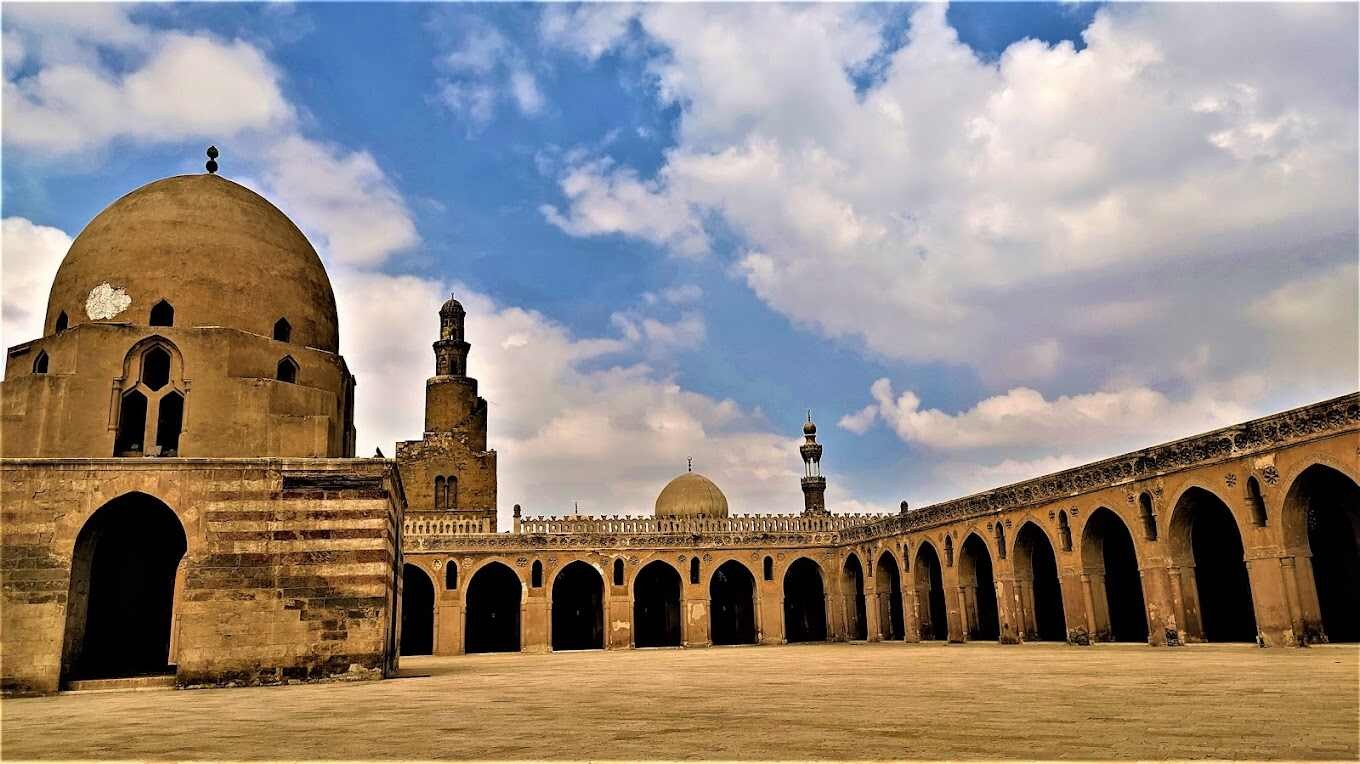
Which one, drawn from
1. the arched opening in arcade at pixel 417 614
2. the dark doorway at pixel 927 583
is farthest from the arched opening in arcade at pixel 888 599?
the arched opening in arcade at pixel 417 614

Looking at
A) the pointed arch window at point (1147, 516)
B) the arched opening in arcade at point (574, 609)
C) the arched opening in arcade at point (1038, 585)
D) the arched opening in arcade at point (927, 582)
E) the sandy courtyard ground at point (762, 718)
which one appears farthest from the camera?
the arched opening in arcade at point (574, 609)

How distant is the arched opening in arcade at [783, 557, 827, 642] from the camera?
38.7 metres

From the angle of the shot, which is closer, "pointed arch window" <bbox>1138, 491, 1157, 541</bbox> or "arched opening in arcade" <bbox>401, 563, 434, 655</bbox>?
"pointed arch window" <bbox>1138, 491, 1157, 541</bbox>

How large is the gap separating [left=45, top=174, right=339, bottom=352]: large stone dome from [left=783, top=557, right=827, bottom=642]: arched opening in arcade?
→ 82.5 ft

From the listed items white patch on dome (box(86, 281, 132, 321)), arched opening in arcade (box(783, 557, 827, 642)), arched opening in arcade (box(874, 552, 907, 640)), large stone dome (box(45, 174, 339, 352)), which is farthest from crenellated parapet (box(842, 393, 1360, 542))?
white patch on dome (box(86, 281, 132, 321))

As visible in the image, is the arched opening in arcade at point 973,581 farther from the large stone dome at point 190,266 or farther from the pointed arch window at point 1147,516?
the large stone dome at point 190,266

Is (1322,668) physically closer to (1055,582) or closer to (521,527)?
(1055,582)

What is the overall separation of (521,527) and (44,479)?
67.0 feet

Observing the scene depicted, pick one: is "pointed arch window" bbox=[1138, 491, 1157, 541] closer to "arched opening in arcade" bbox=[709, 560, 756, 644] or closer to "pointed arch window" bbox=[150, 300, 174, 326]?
"pointed arch window" bbox=[150, 300, 174, 326]

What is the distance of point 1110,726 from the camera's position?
6641 mm

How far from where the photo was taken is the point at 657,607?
3959 centimetres

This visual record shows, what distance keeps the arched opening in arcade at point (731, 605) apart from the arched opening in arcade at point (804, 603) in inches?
62.8

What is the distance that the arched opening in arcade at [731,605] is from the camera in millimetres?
39141

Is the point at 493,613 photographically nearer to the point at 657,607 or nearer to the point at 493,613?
the point at 493,613
